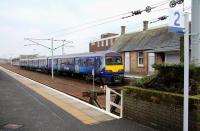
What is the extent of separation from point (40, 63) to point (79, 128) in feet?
156

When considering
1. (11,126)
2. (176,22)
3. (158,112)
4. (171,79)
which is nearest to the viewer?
(176,22)

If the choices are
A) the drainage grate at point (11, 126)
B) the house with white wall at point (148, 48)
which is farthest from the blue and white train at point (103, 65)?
the drainage grate at point (11, 126)

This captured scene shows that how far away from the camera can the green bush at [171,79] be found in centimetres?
766

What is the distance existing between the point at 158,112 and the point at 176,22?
310 centimetres

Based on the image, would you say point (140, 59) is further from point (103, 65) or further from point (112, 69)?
point (103, 65)

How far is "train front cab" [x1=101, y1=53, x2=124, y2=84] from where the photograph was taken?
26.8m

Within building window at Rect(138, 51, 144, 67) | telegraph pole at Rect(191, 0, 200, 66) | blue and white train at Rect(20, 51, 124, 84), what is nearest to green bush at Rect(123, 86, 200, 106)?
telegraph pole at Rect(191, 0, 200, 66)

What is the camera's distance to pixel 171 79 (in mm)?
8172

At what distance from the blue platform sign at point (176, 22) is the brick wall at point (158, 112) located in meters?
1.98

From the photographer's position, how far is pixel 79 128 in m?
8.43

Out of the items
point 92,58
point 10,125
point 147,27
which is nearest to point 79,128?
point 10,125

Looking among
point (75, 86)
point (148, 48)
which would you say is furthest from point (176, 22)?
point (148, 48)

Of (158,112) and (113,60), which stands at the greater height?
(113,60)

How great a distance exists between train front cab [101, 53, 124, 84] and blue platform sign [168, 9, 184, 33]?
21.2 metres
